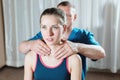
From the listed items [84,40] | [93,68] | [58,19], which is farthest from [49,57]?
[93,68]

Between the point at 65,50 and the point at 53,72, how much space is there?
5.3 inches

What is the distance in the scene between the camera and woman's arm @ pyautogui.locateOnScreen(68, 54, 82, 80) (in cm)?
119

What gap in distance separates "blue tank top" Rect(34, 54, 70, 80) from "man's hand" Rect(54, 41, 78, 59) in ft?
0.10

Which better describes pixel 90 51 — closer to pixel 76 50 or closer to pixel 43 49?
pixel 76 50

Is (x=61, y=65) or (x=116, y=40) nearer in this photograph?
(x=61, y=65)

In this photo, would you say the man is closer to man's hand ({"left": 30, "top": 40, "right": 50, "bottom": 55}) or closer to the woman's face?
man's hand ({"left": 30, "top": 40, "right": 50, "bottom": 55})

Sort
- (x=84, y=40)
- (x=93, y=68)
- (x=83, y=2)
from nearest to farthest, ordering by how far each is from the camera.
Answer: (x=84, y=40)
(x=83, y=2)
(x=93, y=68)

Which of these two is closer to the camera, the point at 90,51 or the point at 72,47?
the point at 72,47

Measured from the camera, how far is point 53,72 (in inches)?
47.1

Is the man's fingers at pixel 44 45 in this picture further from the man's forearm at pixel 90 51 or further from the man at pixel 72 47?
the man's forearm at pixel 90 51

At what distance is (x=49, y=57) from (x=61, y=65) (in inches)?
3.5

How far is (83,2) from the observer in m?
3.13

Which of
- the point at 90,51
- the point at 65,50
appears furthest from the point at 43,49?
the point at 90,51

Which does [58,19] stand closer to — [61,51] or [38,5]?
[61,51]
